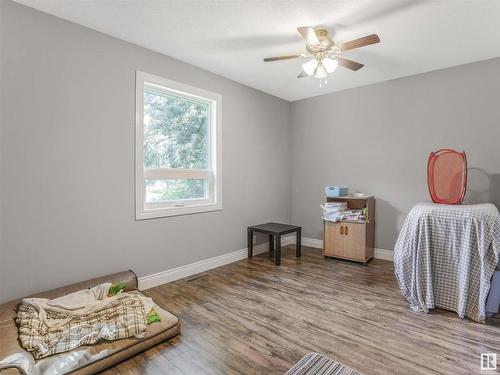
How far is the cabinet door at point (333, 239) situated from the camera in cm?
376

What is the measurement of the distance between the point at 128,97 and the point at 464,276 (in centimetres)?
336

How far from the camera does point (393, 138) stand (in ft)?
12.3

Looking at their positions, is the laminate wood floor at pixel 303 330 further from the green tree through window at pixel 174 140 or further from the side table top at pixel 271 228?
the green tree through window at pixel 174 140

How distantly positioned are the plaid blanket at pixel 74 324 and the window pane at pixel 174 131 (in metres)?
1.47

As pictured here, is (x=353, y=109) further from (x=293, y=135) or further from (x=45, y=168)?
(x=45, y=168)

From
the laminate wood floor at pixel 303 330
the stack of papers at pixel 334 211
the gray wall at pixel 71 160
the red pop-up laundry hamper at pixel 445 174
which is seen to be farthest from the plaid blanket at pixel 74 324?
the red pop-up laundry hamper at pixel 445 174

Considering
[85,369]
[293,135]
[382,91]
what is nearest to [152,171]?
[85,369]

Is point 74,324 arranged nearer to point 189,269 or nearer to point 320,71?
point 189,269

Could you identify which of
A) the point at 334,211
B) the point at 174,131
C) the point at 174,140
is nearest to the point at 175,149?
the point at 174,140

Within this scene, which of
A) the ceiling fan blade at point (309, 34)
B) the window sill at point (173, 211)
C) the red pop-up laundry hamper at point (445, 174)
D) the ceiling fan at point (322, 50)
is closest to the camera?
the ceiling fan blade at point (309, 34)

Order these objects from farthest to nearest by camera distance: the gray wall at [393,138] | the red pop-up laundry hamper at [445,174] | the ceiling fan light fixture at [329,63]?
the gray wall at [393,138]
the red pop-up laundry hamper at [445,174]
the ceiling fan light fixture at [329,63]

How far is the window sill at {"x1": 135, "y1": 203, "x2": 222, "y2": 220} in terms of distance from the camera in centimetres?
281

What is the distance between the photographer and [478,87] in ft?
10.3

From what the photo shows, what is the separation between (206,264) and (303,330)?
5.40 ft
